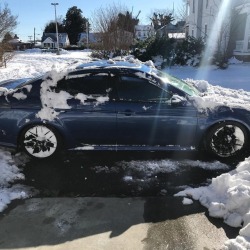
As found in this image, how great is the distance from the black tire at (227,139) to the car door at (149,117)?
0.31m

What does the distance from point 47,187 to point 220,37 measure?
55.0 ft

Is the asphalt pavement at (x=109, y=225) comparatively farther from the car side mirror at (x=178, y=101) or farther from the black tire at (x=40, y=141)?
the car side mirror at (x=178, y=101)

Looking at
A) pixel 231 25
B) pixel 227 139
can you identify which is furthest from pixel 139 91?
pixel 231 25

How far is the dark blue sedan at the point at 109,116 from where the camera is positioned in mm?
4977

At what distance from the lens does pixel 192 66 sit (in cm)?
1750

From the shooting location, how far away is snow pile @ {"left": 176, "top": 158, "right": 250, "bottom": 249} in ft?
10.6

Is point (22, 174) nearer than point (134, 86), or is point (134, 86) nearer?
point (22, 174)

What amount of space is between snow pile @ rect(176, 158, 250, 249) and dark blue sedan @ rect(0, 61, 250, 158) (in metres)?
0.91

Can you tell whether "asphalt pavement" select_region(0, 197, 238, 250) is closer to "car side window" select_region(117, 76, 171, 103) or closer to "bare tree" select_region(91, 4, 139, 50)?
"car side window" select_region(117, 76, 171, 103)

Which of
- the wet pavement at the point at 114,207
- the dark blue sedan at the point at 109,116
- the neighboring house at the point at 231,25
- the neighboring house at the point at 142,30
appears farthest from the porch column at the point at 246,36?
the wet pavement at the point at 114,207

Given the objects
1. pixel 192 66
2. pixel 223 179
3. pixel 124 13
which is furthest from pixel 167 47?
pixel 223 179

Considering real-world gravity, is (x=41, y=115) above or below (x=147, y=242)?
above

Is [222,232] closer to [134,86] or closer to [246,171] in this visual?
[246,171]

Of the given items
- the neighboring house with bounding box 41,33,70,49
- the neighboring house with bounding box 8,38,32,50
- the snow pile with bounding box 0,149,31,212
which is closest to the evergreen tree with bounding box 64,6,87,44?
the neighboring house with bounding box 41,33,70,49
